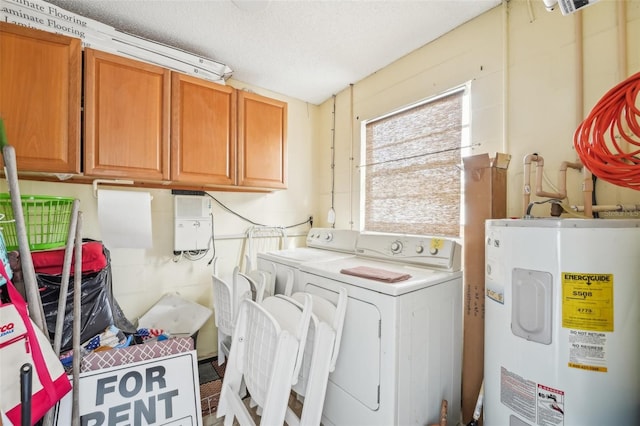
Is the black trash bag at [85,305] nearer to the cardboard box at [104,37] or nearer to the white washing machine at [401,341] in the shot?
the white washing machine at [401,341]

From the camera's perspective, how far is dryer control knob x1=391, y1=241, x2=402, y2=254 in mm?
1878

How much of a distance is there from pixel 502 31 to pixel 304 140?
2.03 meters

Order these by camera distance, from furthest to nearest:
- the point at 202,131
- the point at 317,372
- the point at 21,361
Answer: the point at 202,131 → the point at 317,372 → the point at 21,361

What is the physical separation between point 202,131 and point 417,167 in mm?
1733

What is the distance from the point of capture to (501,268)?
48.8 inches

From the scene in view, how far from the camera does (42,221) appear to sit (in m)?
1.28

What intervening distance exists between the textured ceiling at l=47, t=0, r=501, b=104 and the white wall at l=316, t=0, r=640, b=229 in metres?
0.16

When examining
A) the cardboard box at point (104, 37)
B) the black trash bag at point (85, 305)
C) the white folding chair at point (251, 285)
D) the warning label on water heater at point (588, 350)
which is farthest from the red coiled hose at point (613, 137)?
the black trash bag at point (85, 305)

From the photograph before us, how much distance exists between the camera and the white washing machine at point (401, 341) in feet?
4.34

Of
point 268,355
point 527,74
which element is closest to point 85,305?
point 268,355

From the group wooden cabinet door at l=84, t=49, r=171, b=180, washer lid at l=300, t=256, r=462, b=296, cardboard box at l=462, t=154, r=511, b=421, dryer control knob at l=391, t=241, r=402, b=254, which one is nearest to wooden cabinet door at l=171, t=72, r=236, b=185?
wooden cabinet door at l=84, t=49, r=171, b=180

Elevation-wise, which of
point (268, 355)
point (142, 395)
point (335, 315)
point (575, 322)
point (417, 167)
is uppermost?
point (417, 167)

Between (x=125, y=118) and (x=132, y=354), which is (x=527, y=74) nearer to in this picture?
(x=125, y=118)

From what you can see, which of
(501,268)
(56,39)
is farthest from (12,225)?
(501,268)
